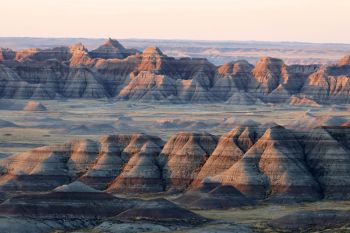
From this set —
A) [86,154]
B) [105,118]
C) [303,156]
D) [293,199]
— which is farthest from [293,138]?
[105,118]

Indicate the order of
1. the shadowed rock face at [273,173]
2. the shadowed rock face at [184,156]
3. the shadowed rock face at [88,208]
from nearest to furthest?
the shadowed rock face at [88,208], the shadowed rock face at [273,173], the shadowed rock face at [184,156]

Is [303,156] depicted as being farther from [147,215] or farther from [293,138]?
[147,215]

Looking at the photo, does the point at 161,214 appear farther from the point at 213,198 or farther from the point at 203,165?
the point at 203,165

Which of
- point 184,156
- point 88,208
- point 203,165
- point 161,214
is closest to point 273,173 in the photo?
point 203,165

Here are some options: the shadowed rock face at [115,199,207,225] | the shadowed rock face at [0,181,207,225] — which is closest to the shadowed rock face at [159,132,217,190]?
the shadowed rock face at [0,181,207,225]

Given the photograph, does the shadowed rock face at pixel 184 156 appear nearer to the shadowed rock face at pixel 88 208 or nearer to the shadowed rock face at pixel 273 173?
the shadowed rock face at pixel 273 173

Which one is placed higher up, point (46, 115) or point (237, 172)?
point (237, 172)

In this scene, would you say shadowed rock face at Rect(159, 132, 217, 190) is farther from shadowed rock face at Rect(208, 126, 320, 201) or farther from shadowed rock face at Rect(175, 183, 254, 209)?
shadowed rock face at Rect(175, 183, 254, 209)

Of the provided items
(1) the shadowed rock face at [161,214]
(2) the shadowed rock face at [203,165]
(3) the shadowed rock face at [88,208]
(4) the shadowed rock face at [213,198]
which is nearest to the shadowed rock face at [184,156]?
(2) the shadowed rock face at [203,165]
